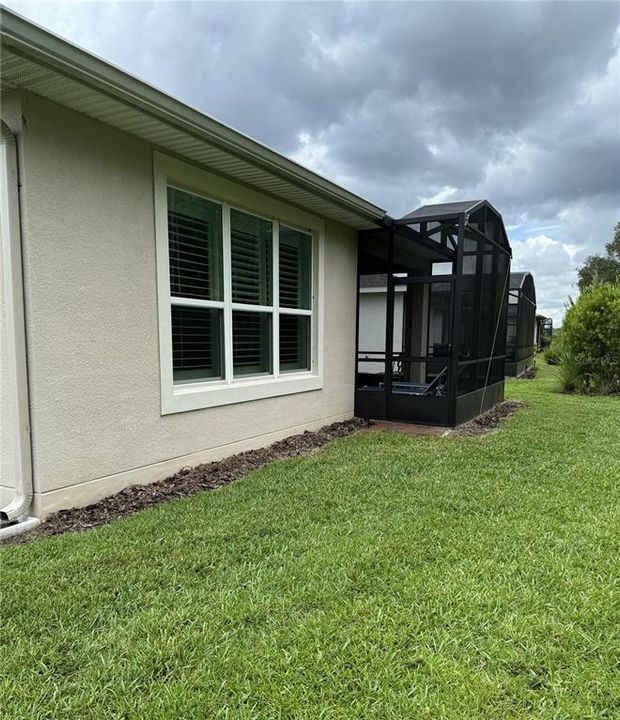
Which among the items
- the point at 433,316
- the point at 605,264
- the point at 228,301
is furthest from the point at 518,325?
the point at 605,264

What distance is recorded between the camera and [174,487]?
4.12 meters

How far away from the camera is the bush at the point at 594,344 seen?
11016mm

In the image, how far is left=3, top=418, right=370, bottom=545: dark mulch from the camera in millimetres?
3294

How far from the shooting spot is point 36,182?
10.5 feet

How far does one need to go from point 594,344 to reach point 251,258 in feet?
32.0

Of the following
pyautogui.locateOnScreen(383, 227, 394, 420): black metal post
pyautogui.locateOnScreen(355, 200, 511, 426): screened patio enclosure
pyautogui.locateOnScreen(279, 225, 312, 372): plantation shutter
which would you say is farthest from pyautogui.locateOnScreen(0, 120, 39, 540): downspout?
pyautogui.locateOnScreen(383, 227, 394, 420): black metal post

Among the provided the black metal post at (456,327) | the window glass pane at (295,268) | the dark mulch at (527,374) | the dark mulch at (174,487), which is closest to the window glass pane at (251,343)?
the window glass pane at (295,268)

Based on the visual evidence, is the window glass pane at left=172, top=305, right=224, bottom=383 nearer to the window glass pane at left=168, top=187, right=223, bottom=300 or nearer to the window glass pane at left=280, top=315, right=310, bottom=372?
the window glass pane at left=168, top=187, right=223, bottom=300

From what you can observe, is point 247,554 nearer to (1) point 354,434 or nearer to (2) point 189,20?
(1) point 354,434

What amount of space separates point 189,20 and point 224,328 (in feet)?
11.7

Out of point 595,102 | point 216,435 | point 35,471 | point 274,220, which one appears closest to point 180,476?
point 216,435

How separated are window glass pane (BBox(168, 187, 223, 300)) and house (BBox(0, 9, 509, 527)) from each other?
0.02 meters

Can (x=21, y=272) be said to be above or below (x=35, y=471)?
above

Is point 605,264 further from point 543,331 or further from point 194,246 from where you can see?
point 194,246
